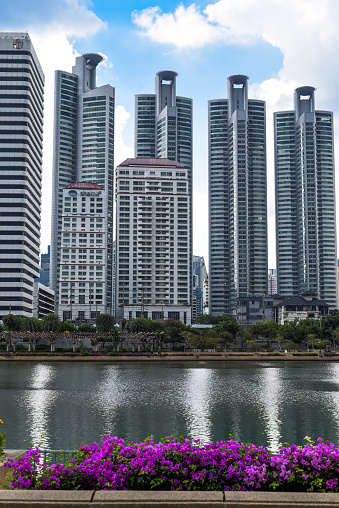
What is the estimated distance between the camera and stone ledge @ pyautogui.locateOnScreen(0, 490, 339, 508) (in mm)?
10938

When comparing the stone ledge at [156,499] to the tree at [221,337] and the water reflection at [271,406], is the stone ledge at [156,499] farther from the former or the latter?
the tree at [221,337]

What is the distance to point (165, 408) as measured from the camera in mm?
61844

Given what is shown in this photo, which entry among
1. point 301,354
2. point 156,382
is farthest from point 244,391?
point 301,354

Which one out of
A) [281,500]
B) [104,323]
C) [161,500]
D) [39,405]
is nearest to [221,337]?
[104,323]

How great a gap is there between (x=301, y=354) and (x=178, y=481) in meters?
162

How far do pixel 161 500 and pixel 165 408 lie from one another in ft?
172

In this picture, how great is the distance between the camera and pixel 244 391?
3140 inches

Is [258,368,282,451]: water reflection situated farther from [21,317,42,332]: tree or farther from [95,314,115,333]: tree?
[95,314,115,333]: tree

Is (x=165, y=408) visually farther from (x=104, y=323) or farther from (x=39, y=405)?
(x=104, y=323)

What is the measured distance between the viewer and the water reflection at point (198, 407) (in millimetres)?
46781

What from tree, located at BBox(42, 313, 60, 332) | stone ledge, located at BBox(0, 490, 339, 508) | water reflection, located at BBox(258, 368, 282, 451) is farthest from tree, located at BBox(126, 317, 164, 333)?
stone ledge, located at BBox(0, 490, 339, 508)

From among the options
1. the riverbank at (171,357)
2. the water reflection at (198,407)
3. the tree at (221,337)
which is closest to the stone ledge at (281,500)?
the water reflection at (198,407)

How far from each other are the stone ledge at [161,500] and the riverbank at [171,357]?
141535mm

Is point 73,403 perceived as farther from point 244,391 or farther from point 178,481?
point 178,481
